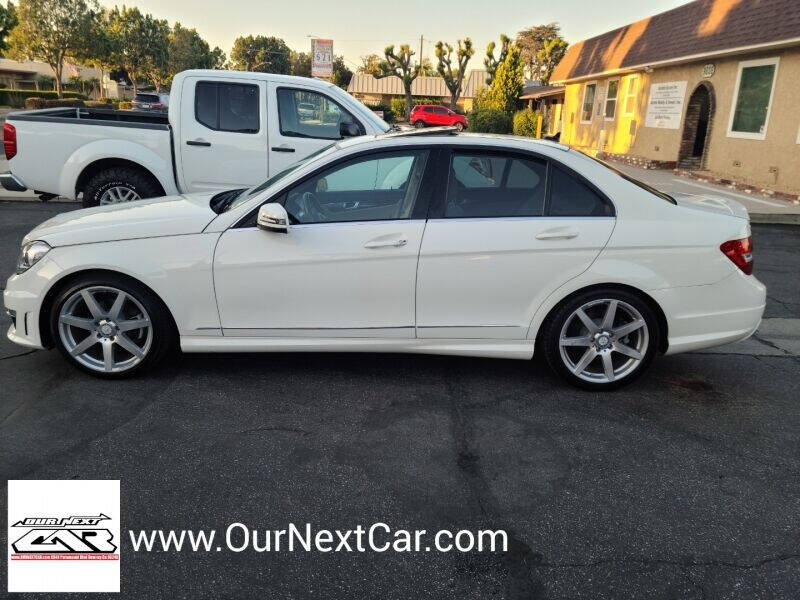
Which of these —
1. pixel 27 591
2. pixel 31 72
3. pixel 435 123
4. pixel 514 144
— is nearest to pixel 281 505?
pixel 27 591

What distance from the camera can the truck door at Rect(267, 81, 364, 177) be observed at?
7801mm

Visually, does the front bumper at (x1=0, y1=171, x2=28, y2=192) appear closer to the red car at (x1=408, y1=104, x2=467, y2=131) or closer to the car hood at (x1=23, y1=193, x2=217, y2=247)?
the car hood at (x1=23, y1=193, x2=217, y2=247)

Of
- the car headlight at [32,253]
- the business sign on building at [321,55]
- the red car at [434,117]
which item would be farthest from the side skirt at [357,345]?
the red car at [434,117]

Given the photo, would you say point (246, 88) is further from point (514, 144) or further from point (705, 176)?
point (705, 176)

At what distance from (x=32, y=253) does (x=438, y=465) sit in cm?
282

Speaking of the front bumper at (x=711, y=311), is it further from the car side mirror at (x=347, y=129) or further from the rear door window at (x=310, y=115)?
the rear door window at (x=310, y=115)

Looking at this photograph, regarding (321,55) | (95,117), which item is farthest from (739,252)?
(321,55)

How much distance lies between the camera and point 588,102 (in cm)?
2555

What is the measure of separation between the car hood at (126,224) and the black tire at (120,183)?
12.0ft

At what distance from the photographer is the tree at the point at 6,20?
1918 inches

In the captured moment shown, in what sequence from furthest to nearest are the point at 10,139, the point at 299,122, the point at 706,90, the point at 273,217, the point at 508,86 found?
the point at 508,86 → the point at 706,90 → the point at 299,122 → the point at 10,139 → the point at 273,217

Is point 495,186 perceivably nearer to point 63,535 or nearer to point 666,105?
point 63,535

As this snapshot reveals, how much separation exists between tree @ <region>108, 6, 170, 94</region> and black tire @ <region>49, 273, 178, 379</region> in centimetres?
7184

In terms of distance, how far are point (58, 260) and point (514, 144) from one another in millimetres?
2927
